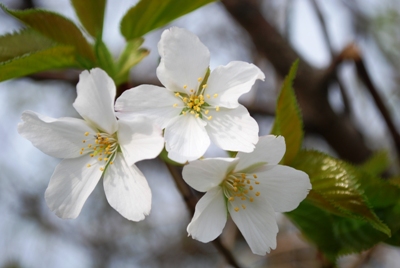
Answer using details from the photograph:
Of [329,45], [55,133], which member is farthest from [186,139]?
[329,45]

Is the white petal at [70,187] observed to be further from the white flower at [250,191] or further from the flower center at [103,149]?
the white flower at [250,191]

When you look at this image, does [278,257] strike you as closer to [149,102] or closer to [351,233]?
[351,233]

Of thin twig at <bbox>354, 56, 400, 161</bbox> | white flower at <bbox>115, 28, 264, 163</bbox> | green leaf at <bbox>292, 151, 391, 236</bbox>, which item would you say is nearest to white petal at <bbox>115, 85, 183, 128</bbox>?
white flower at <bbox>115, 28, 264, 163</bbox>

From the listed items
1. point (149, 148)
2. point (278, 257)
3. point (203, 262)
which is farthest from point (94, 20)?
point (203, 262)

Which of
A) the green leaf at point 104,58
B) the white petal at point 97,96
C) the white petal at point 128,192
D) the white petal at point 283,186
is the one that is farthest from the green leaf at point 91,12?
the white petal at point 283,186

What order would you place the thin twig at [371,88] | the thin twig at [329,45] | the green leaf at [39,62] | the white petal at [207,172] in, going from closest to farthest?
1. the white petal at [207,172]
2. the green leaf at [39,62]
3. the thin twig at [371,88]
4. the thin twig at [329,45]

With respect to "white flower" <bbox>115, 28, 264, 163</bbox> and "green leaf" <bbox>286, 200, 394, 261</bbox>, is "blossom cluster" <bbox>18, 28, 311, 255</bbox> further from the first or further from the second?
"green leaf" <bbox>286, 200, 394, 261</bbox>

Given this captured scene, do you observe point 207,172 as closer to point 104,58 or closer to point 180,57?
point 180,57
